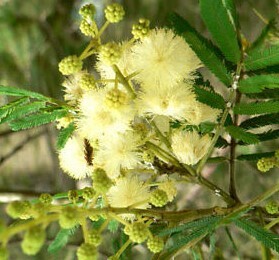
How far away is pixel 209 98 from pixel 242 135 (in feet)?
0.23

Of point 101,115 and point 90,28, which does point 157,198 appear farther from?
point 90,28

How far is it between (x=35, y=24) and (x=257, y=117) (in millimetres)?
1087

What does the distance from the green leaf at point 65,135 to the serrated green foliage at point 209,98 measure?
19cm

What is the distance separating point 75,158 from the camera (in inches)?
30.1

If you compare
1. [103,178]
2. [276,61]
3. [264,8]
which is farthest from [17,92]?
[264,8]

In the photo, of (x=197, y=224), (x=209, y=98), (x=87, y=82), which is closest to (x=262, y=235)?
(x=197, y=224)

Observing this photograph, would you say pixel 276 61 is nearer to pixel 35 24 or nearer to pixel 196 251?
pixel 196 251

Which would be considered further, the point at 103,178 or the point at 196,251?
the point at 196,251

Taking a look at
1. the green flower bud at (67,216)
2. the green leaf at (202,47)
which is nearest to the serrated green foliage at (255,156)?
the green leaf at (202,47)

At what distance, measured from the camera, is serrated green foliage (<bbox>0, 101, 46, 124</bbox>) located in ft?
2.47

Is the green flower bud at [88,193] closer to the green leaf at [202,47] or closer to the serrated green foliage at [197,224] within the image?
the serrated green foliage at [197,224]

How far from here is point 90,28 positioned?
0.66 m

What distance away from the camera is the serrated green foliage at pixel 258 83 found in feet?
2.20

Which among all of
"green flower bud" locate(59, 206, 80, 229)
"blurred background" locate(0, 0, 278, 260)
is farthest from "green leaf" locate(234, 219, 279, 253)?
"blurred background" locate(0, 0, 278, 260)
